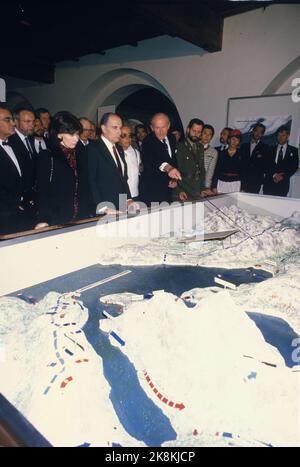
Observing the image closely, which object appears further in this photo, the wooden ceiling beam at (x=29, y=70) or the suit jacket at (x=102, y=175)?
the wooden ceiling beam at (x=29, y=70)

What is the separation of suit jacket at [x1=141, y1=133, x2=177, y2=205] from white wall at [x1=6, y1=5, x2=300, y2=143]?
2655mm

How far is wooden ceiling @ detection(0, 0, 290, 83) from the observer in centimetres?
400

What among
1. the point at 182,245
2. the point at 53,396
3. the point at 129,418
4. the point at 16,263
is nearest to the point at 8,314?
the point at 16,263

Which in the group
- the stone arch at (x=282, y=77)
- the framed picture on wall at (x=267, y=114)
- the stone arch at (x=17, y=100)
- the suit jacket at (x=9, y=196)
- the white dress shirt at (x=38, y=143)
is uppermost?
the stone arch at (x=17, y=100)

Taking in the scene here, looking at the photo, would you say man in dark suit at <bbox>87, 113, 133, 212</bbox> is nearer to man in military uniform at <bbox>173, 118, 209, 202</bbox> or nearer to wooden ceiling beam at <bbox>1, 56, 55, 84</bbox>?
man in military uniform at <bbox>173, 118, 209, 202</bbox>

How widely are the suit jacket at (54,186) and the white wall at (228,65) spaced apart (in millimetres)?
3745

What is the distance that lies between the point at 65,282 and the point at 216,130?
14.5 ft

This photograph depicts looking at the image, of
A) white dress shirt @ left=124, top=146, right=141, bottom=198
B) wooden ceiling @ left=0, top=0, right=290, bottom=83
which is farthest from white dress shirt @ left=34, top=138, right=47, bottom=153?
wooden ceiling @ left=0, top=0, right=290, bottom=83

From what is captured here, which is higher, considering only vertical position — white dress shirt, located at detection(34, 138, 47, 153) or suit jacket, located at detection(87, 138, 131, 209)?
white dress shirt, located at detection(34, 138, 47, 153)

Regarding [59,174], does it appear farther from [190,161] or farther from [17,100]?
[17,100]

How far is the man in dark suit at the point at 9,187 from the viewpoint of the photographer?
218cm

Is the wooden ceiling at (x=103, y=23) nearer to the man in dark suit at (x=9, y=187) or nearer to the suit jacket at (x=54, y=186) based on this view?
the man in dark suit at (x=9, y=187)

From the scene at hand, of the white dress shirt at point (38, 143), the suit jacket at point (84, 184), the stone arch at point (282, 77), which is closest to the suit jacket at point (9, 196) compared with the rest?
the suit jacket at point (84, 184)
